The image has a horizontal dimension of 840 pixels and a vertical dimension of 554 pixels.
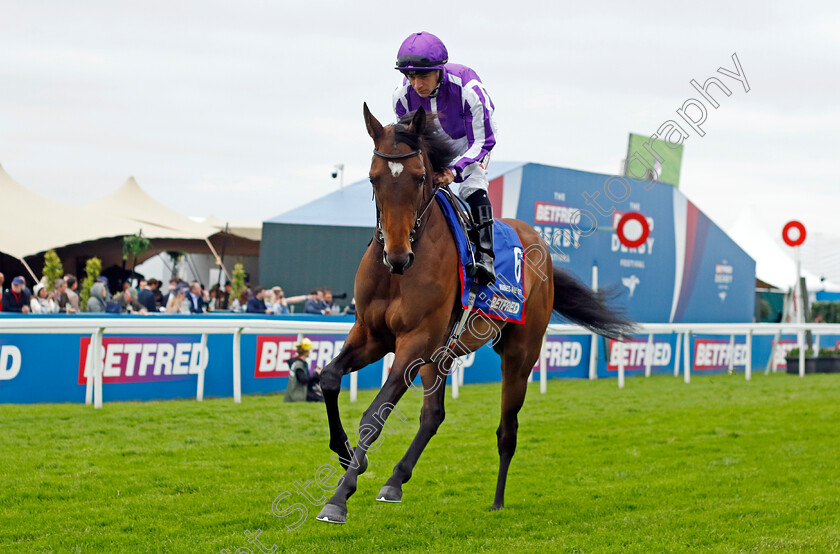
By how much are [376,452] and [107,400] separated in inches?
158

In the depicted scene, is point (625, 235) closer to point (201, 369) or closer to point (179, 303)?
point (179, 303)

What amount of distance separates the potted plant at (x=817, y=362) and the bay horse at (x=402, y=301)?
1498cm

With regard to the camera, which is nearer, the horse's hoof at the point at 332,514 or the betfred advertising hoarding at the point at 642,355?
the horse's hoof at the point at 332,514

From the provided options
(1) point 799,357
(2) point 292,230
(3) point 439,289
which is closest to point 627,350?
(1) point 799,357

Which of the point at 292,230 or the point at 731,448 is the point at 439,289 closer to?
the point at 731,448

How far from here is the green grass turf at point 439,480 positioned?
15.4 feet

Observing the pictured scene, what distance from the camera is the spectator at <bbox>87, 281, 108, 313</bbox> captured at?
40.7ft

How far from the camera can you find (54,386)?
977 cm

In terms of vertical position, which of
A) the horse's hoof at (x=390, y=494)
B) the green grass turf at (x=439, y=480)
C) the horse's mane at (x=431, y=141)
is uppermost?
the horse's mane at (x=431, y=141)

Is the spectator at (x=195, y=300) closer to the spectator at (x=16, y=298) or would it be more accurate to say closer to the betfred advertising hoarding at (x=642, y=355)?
the spectator at (x=16, y=298)

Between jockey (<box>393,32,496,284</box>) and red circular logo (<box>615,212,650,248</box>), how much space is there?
9318mm

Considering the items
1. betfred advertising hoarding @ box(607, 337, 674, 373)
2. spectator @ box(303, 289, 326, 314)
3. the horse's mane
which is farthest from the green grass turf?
betfred advertising hoarding @ box(607, 337, 674, 373)

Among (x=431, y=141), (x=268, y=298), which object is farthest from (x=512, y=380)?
(x=268, y=298)


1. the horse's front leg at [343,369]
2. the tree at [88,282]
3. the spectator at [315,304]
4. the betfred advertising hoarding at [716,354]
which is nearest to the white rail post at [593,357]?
the betfred advertising hoarding at [716,354]
